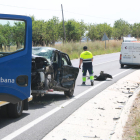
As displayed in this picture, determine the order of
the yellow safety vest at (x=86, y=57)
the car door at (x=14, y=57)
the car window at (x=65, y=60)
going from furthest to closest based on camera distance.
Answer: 1. the yellow safety vest at (x=86, y=57)
2. the car window at (x=65, y=60)
3. the car door at (x=14, y=57)

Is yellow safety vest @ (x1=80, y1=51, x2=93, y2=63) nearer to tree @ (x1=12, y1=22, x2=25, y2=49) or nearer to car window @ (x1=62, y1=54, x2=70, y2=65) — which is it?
car window @ (x1=62, y1=54, x2=70, y2=65)

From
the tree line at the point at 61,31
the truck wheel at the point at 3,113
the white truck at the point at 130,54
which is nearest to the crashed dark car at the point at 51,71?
the truck wheel at the point at 3,113

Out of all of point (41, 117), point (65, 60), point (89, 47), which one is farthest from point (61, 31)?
point (41, 117)

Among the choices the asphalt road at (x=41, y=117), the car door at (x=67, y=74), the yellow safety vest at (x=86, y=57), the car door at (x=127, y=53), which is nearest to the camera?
the asphalt road at (x=41, y=117)

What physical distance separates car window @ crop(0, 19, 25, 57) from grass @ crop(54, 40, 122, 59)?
1049 inches

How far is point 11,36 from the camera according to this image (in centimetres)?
621

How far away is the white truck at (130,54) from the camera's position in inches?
932

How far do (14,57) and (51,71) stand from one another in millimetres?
2805

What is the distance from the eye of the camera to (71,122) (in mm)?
6762

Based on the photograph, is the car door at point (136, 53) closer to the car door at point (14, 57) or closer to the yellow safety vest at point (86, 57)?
the yellow safety vest at point (86, 57)

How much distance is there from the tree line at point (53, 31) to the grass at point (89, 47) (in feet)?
11.0

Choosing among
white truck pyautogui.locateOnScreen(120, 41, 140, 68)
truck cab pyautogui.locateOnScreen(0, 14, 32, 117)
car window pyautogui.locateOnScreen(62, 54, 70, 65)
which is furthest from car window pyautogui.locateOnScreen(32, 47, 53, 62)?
white truck pyautogui.locateOnScreen(120, 41, 140, 68)

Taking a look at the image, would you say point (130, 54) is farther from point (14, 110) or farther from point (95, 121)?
point (14, 110)

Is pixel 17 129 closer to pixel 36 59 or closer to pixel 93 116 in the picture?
pixel 93 116
